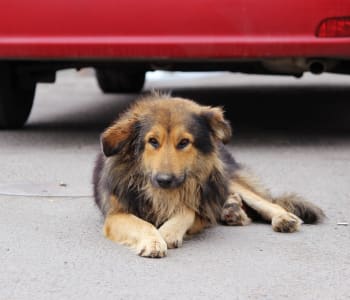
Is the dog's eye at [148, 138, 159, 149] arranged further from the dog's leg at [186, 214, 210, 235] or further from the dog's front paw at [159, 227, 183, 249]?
the dog's leg at [186, 214, 210, 235]

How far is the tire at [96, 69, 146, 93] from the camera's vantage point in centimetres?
1212

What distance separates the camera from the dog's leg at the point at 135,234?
4.58 m

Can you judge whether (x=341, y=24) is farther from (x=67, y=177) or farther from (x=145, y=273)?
(x=145, y=273)

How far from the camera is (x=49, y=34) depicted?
745 centimetres

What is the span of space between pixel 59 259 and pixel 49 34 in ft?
10.7

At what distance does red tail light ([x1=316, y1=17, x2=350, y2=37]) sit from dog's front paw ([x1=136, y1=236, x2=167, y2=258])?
10.3 feet

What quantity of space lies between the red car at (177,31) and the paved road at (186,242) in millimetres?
825

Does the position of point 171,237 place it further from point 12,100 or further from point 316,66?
point 12,100

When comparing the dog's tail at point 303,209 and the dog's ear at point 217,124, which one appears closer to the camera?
the dog's ear at point 217,124

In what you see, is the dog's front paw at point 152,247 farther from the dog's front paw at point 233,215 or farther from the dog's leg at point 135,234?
the dog's front paw at point 233,215

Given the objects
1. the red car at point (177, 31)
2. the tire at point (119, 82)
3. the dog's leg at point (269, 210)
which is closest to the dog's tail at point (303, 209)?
the dog's leg at point (269, 210)

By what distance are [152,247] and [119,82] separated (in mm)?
7741

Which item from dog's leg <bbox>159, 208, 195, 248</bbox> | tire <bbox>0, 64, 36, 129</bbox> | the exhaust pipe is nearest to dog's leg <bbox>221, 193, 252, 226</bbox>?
dog's leg <bbox>159, 208, 195, 248</bbox>

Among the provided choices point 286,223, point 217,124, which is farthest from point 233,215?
point 217,124
